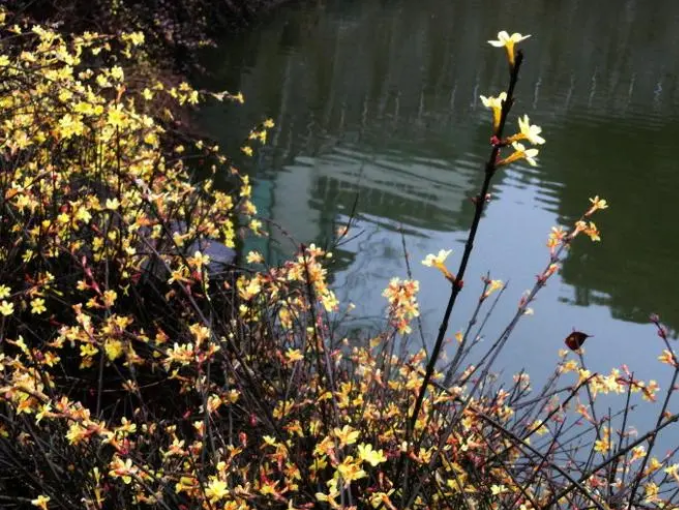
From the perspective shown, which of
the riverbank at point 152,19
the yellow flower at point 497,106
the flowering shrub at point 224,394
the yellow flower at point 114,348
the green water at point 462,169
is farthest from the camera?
the riverbank at point 152,19

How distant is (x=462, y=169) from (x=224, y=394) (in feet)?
20.2

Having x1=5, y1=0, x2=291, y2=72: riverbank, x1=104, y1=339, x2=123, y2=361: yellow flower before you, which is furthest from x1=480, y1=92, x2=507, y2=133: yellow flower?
x1=5, y1=0, x2=291, y2=72: riverbank

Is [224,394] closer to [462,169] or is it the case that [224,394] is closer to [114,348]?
[114,348]

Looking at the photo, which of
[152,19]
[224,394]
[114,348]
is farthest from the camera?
[152,19]

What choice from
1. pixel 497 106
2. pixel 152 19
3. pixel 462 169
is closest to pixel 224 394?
pixel 497 106

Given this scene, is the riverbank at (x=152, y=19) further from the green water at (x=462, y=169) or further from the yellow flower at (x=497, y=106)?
the yellow flower at (x=497, y=106)

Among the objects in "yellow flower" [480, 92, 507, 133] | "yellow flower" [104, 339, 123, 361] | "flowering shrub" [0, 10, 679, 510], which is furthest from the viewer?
"yellow flower" [104, 339, 123, 361]

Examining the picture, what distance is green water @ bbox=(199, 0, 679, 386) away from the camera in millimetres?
4875

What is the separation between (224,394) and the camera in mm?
1722

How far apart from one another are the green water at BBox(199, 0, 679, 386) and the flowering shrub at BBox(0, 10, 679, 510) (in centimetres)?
99

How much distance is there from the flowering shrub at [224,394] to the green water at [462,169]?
986 mm

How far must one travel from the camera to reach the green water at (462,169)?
4875 mm

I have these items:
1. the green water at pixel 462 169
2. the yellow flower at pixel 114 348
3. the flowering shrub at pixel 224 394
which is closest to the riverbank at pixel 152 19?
the green water at pixel 462 169

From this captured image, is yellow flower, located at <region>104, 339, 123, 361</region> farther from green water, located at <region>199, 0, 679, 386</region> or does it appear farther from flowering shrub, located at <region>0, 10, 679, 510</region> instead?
green water, located at <region>199, 0, 679, 386</region>
